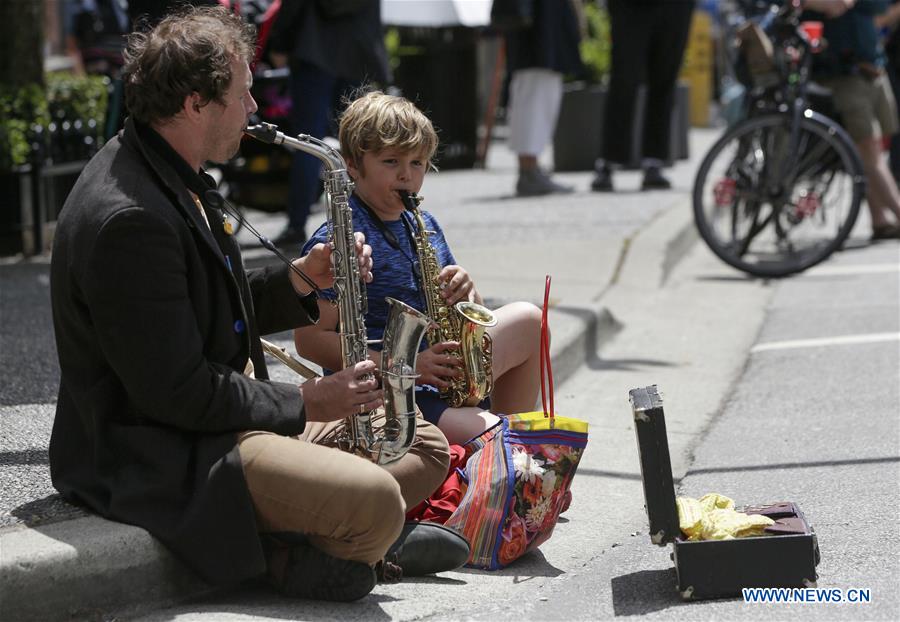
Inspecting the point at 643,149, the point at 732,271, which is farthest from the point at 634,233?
the point at 643,149

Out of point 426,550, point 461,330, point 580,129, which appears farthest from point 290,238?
point 580,129

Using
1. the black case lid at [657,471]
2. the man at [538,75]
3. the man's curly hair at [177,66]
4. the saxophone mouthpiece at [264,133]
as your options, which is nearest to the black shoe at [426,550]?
the black case lid at [657,471]

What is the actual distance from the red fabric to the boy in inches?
5.1

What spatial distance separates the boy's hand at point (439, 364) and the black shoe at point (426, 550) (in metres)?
0.53

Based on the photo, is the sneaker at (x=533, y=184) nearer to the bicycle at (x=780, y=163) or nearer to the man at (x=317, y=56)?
the bicycle at (x=780, y=163)

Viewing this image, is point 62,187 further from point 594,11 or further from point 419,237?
point 594,11

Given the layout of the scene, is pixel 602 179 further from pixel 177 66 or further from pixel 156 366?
pixel 156 366

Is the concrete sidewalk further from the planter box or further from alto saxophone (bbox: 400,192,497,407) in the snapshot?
alto saxophone (bbox: 400,192,497,407)

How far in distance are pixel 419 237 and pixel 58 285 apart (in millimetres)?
1256

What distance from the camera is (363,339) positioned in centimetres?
370

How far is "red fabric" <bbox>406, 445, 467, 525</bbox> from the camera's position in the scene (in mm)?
3920

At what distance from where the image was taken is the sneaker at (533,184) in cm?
1017

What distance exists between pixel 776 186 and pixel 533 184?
2632 millimetres

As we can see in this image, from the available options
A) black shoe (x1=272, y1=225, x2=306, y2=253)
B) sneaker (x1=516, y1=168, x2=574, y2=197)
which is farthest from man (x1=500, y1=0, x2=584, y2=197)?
black shoe (x1=272, y1=225, x2=306, y2=253)
